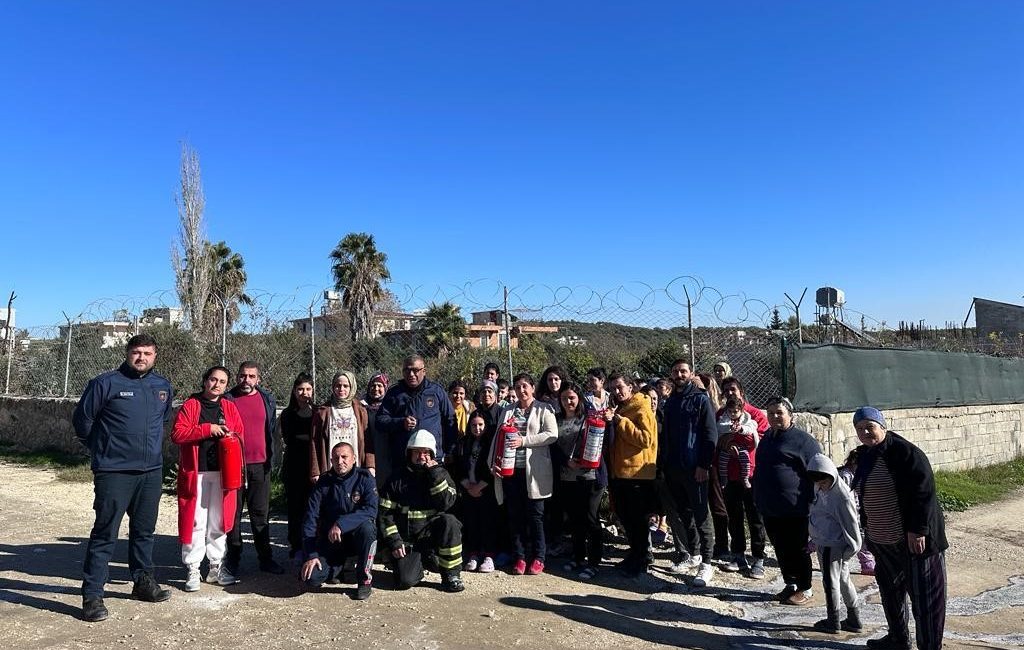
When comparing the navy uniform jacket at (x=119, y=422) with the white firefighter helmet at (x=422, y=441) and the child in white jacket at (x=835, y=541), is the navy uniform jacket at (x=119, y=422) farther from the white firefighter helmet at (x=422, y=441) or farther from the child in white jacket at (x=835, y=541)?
the child in white jacket at (x=835, y=541)

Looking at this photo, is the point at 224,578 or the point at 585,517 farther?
the point at 585,517

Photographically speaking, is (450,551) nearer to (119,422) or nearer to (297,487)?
(297,487)

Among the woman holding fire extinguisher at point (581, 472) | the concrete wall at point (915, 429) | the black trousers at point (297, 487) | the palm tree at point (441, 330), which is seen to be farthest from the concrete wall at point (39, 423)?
the woman holding fire extinguisher at point (581, 472)

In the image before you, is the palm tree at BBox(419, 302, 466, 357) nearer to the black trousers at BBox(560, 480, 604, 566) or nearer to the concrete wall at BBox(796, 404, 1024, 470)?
the black trousers at BBox(560, 480, 604, 566)

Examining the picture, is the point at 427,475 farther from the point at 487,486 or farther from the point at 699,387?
the point at 699,387

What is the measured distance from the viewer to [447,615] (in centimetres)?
466


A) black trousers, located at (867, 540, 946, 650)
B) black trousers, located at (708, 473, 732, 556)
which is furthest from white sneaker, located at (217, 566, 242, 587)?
black trousers, located at (867, 540, 946, 650)

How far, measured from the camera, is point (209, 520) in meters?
5.17

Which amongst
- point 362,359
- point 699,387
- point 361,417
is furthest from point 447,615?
point 362,359

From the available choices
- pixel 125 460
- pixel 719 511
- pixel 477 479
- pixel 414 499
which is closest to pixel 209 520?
pixel 125 460

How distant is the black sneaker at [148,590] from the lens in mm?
4801

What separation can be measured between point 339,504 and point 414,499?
1.86ft

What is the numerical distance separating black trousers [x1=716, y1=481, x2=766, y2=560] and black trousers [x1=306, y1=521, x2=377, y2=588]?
2.97m

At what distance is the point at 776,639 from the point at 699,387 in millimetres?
2108
